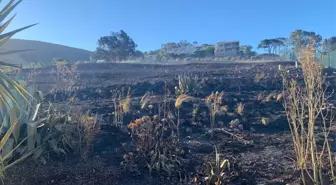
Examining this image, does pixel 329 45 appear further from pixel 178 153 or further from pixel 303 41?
pixel 178 153

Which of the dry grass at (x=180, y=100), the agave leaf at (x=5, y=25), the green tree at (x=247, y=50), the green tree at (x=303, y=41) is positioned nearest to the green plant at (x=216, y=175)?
the green tree at (x=303, y=41)

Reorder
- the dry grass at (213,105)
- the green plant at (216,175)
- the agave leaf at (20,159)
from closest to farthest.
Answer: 1. the green plant at (216,175)
2. the agave leaf at (20,159)
3. the dry grass at (213,105)

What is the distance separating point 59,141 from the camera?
4.27 meters

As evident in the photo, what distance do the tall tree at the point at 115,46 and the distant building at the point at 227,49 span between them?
32.8 feet

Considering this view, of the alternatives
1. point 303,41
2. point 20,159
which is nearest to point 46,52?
point 303,41

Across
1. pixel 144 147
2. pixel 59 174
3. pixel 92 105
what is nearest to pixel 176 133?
pixel 144 147

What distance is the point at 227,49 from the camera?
4191 cm

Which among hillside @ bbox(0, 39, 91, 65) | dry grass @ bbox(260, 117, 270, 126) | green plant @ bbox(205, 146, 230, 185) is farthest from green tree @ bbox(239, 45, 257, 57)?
green plant @ bbox(205, 146, 230, 185)

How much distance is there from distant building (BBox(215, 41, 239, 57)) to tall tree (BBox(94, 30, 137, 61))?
1000 cm

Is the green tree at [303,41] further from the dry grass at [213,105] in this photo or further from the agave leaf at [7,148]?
the agave leaf at [7,148]

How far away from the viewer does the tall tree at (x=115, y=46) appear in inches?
1512

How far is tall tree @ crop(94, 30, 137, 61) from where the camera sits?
38406 millimetres

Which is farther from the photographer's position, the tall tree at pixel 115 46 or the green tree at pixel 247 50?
the green tree at pixel 247 50

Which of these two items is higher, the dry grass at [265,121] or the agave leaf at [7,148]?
the agave leaf at [7,148]
